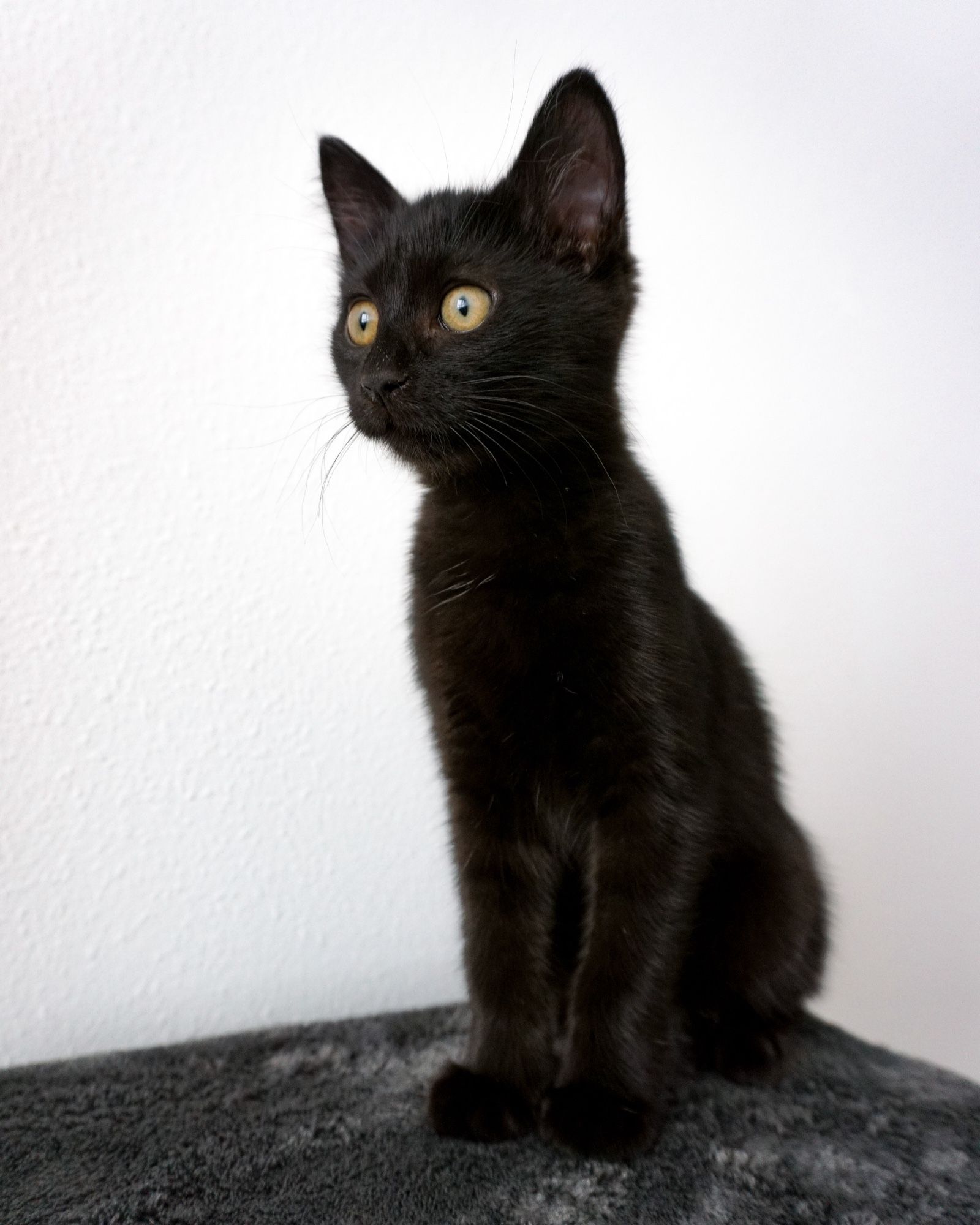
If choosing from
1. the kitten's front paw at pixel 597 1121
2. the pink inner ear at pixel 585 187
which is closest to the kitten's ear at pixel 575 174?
the pink inner ear at pixel 585 187

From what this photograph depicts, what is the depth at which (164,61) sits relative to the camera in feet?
3.48

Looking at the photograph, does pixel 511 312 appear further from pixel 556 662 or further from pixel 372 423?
pixel 556 662

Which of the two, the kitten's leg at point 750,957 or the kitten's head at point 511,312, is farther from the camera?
the kitten's leg at point 750,957

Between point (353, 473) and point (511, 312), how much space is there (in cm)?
50

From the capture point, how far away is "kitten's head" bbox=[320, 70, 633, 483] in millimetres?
776

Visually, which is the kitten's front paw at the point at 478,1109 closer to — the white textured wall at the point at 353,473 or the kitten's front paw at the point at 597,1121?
the kitten's front paw at the point at 597,1121

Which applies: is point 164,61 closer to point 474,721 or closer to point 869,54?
point 474,721

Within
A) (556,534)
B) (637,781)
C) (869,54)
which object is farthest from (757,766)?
(869,54)

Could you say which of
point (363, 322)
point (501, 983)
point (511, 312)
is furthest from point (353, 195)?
point (501, 983)

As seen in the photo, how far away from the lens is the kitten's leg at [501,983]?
2.57 feet

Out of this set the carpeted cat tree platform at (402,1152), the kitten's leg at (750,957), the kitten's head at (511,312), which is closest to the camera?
the carpeted cat tree platform at (402,1152)

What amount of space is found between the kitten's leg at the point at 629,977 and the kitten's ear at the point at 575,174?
50cm

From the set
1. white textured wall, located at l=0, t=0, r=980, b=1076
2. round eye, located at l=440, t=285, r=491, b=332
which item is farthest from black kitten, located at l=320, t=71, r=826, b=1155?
white textured wall, located at l=0, t=0, r=980, b=1076

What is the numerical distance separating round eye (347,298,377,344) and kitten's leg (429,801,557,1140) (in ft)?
1.44
